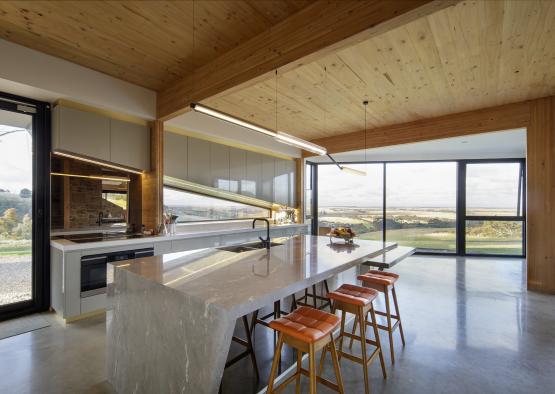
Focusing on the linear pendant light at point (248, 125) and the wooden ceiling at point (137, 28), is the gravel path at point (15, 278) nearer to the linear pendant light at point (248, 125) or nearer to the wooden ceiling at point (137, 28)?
the wooden ceiling at point (137, 28)

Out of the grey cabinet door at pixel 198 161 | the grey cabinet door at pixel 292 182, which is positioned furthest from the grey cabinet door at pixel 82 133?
the grey cabinet door at pixel 292 182

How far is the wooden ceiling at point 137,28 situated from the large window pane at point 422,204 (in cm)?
582

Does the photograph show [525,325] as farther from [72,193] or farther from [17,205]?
[17,205]

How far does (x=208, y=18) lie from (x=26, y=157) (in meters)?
2.66

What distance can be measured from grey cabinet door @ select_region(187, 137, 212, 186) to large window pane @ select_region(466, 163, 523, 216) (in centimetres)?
620

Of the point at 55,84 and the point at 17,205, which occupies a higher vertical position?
the point at 55,84

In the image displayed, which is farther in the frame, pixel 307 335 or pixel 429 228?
pixel 429 228

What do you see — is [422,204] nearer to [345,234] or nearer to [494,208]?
[494,208]

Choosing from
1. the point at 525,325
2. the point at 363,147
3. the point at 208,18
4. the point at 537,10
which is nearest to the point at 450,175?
the point at 363,147

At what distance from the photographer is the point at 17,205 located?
312 centimetres

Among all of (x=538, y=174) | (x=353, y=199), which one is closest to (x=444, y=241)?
(x=353, y=199)

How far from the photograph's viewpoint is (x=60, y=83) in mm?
2990

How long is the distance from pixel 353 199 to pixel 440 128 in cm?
315

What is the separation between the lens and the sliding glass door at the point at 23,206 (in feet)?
9.96
